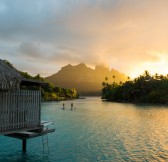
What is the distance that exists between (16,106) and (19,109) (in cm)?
36

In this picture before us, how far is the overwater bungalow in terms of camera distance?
15.9 metres

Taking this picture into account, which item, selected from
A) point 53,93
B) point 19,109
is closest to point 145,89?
point 53,93

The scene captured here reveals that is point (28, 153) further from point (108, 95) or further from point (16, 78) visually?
point (108, 95)

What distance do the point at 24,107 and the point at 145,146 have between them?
1328 centimetres

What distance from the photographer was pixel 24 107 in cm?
1722

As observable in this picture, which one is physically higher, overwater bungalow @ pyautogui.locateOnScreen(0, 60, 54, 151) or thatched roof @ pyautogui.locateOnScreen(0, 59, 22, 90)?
thatched roof @ pyautogui.locateOnScreen(0, 59, 22, 90)

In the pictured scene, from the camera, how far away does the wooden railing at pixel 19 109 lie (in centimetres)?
1597

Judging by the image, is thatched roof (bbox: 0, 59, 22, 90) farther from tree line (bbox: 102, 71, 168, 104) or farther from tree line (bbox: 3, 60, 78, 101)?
tree line (bbox: 3, 60, 78, 101)

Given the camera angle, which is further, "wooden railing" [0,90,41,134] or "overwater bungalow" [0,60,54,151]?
"wooden railing" [0,90,41,134]

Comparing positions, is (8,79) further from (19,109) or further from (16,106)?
(19,109)

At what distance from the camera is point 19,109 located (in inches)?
666

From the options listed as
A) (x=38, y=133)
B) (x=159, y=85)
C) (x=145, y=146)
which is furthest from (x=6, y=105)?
(x=159, y=85)

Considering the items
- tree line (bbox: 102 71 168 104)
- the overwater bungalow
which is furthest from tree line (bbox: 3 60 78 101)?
the overwater bungalow

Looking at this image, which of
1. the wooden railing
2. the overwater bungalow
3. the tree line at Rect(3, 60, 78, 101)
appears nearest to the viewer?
the overwater bungalow
